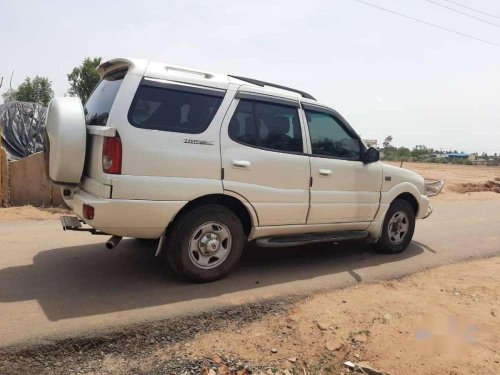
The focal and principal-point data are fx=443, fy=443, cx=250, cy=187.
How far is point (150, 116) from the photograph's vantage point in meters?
4.13

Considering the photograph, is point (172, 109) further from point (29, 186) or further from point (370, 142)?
point (29, 186)

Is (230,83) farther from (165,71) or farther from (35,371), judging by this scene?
(35,371)

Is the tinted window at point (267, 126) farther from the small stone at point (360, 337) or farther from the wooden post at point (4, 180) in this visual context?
the wooden post at point (4, 180)

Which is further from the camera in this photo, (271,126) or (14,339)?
(271,126)

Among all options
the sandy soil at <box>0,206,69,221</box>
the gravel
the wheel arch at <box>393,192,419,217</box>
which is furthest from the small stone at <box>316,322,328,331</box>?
the sandy soil at <box>0,206,69,221</box>

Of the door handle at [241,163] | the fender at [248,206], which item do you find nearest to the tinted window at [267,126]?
the door handle at [241,163]

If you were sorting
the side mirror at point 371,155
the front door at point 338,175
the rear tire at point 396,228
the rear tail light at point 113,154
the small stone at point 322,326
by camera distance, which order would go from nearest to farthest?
the small stone at point 322,326 → the rear tail light at point 113,154 → the front door at point 338,175 → the side mirror at point 371,155 → the rear tire at point 396,228

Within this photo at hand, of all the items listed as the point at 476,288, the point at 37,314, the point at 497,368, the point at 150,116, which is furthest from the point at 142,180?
the point at 476,288

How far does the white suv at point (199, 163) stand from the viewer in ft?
13.2

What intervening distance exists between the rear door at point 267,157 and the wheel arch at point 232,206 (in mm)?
82

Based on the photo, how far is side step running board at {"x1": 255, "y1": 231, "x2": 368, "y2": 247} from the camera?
4.95m

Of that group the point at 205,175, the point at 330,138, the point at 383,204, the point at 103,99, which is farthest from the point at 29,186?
the point at 383,204

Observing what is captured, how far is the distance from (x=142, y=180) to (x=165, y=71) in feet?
3.61

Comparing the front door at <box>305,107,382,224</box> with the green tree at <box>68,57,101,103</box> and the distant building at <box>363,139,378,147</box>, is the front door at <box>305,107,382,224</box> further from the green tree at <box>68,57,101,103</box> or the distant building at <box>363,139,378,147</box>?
the green tree at <box>68,57,101,103</box>
